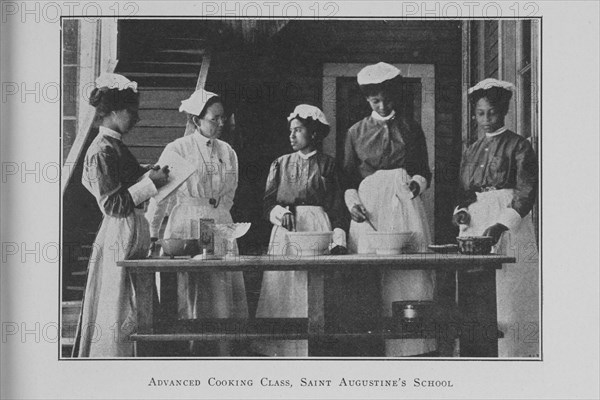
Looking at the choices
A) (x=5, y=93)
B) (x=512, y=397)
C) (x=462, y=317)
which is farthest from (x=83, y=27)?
(x=512, y=397)

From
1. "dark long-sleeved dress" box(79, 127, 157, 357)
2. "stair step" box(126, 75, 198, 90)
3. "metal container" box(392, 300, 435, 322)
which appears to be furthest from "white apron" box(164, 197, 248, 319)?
"metal container" box(392, 300, 435, 322)

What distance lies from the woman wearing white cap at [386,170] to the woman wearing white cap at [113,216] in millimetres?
595

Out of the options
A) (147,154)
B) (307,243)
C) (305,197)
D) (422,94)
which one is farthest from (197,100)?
(422,94)

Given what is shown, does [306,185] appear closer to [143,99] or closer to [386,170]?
[386,170]

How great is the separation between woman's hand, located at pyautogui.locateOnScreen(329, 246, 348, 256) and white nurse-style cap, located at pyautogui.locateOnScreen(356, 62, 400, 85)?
495 millimetres

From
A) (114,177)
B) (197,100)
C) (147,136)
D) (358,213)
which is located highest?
(197,100)

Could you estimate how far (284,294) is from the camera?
2562mm

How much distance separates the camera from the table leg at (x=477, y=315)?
101 inches

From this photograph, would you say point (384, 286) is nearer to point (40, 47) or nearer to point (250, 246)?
point (250, 246)

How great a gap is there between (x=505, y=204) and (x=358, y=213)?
17.3 inches

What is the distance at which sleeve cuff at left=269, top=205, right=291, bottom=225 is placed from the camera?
101 inches

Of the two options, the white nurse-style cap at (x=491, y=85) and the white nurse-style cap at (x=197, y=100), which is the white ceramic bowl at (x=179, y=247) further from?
the white nurse-style cap at (x=491, y=85)

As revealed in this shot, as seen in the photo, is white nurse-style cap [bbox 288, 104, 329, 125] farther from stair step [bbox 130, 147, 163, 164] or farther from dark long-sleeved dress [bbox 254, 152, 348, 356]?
stair step [bbox 130, 147, 163, 164]

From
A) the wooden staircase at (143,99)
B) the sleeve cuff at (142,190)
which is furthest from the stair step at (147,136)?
the sleeve cuff at (142,190)
